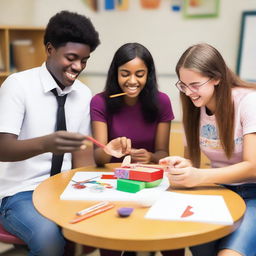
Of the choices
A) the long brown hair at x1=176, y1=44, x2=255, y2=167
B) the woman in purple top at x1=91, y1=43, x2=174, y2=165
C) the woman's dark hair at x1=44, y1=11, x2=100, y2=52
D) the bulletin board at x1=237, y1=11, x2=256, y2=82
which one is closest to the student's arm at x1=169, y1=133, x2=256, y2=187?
the long brown hair at x1=176, y1=44, x2=255, y2=167

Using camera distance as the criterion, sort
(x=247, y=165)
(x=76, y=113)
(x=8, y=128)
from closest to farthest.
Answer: (x=247, y=165) → (x=8, y=128) → (x=76, y=113)

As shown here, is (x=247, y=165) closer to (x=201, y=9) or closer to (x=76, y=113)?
(x=76, y=113)

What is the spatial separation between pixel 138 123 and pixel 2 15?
6.87 ft

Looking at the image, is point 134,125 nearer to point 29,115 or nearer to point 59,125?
point 59,125

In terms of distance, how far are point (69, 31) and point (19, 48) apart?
1.72m

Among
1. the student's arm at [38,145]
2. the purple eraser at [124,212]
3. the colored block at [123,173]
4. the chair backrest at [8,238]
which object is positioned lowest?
the chair backrest at [8,238]

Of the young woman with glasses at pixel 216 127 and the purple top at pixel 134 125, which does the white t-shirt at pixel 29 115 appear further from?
the young woman with glasses at pixel 216 127

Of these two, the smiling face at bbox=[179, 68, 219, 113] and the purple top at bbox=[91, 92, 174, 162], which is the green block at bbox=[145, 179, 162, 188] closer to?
the smiling face at bbox=[179, 68, 219, 113]

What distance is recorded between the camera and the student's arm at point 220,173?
133 cm

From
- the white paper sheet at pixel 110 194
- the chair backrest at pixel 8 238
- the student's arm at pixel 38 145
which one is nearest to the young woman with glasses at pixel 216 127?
the white paper sheet at pixel 110 194

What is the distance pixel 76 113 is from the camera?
1.80 meters

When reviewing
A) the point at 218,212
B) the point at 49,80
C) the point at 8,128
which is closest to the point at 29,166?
the point at 8,128

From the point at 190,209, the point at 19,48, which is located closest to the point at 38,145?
the point at 190,209

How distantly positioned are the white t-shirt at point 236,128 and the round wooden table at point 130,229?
1.13ft
